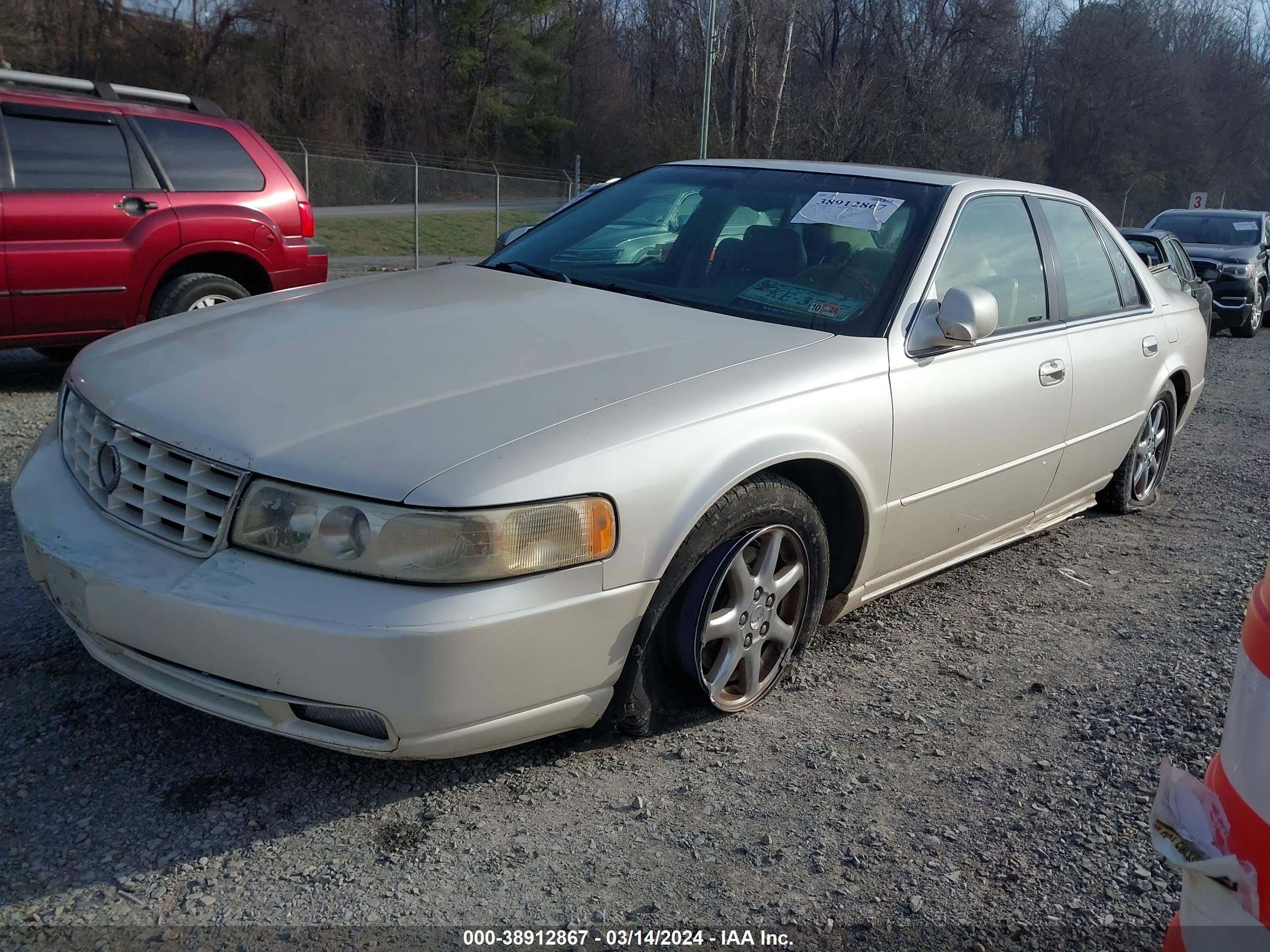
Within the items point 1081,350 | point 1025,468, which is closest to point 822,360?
point 1025,468

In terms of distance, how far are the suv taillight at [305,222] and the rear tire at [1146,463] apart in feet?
16.8

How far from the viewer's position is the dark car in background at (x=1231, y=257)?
577 inches

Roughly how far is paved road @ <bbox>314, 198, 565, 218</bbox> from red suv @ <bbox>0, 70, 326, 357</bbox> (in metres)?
15.8

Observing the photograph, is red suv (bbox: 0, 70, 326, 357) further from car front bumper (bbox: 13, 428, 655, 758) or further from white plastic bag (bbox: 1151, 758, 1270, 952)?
white plastic bag (bbox: 1151, 758, 1270, 952)

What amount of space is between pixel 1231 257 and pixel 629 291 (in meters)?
14.0

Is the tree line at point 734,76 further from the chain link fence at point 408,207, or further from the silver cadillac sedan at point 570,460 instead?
the silver cadillac sedan at point 570,460

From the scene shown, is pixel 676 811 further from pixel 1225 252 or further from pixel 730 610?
pixel 1225 252

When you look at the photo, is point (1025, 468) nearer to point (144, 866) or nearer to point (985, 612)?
point (985, 612)

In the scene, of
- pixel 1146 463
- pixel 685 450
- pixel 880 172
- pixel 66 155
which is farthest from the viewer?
pixel 66 155

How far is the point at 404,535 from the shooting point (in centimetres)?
233

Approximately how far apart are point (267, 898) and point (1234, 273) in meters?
15.6

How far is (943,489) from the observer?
3.60 metres

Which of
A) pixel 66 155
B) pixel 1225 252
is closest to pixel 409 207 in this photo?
pixel 1225 252

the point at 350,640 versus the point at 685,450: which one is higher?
the point at 685,450
